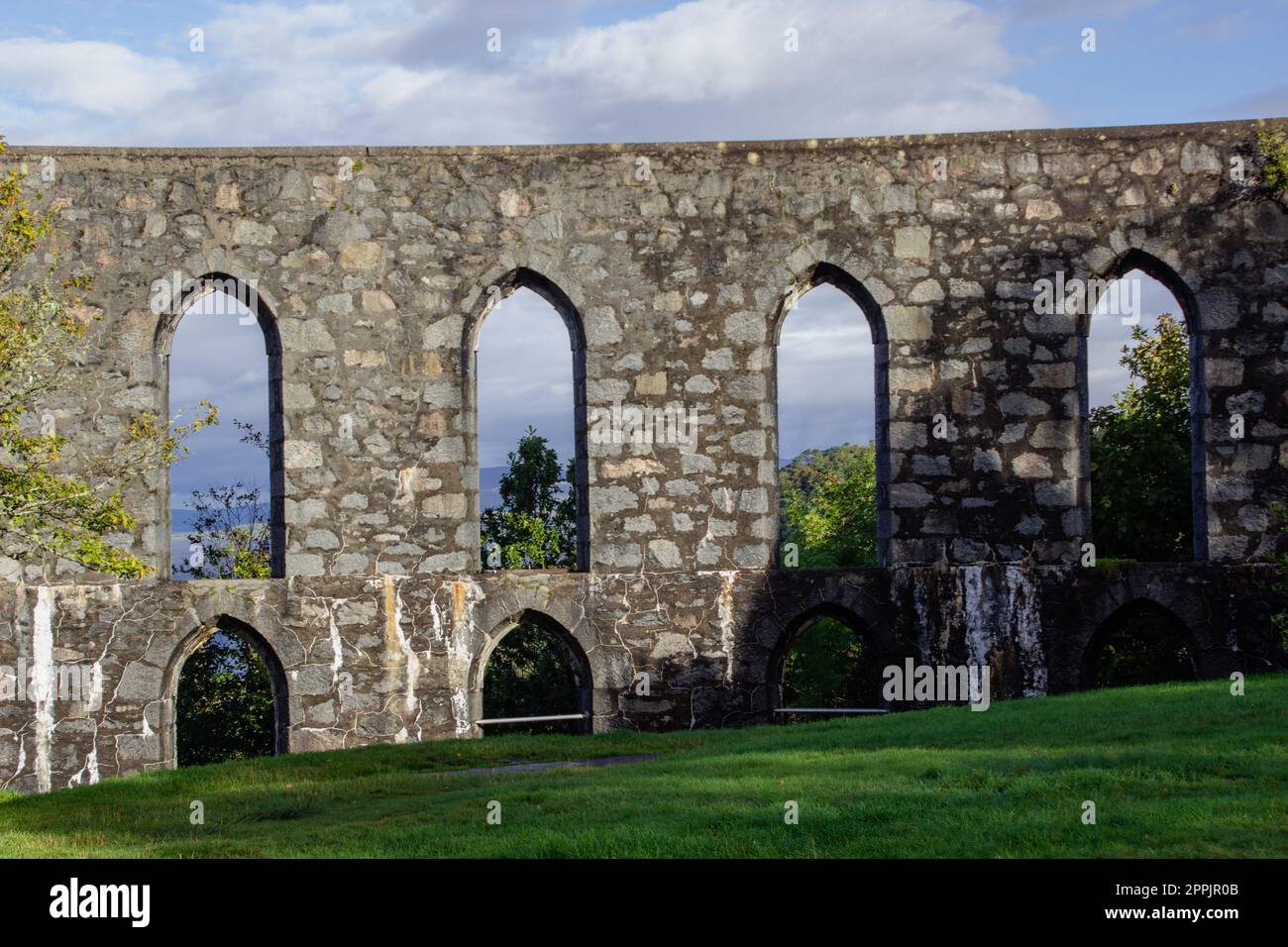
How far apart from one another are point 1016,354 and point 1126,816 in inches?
305

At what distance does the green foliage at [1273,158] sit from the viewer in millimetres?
14078

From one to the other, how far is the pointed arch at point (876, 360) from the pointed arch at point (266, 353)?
4.68m

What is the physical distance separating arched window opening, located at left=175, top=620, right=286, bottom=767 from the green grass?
478 inches

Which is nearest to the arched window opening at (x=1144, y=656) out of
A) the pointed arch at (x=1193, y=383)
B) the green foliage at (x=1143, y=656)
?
the green foliage at (x=1143, y=656)

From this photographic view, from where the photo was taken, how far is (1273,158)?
14.1 m

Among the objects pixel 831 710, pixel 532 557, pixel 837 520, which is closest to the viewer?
pixel 831 710

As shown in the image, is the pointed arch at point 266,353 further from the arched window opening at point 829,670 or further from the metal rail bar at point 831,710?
the arched window opening at point 829,670

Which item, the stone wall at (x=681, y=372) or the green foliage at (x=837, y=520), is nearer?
the stone wall at (x=681, y=372)

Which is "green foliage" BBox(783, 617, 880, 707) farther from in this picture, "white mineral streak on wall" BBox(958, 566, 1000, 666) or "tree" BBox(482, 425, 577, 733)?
"white mineral streak on wall" BBox(958, 566, 1000, 666)

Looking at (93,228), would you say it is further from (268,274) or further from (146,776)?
(146,776)

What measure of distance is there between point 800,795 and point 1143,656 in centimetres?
1234

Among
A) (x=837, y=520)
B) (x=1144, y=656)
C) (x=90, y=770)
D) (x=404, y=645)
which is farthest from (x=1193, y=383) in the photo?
(x=837, y=520)

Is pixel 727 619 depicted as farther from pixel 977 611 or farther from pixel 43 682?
pixel 43 682
